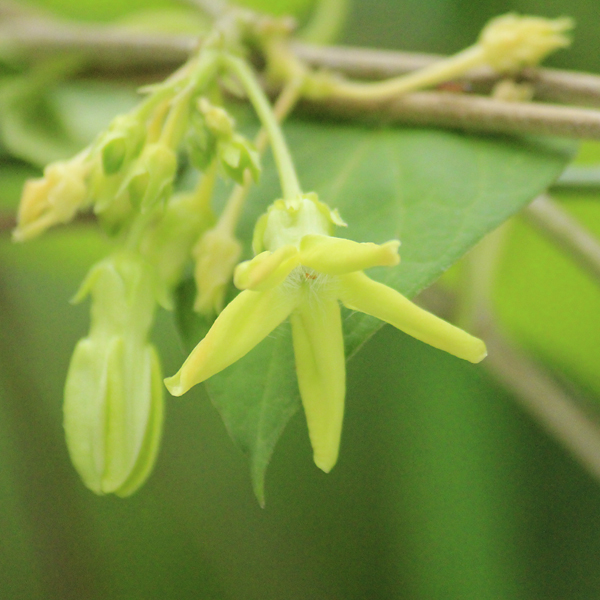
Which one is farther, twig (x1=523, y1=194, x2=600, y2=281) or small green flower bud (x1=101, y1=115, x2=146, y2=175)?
twig (x1=523, y1=194, x2=600, y2=281)

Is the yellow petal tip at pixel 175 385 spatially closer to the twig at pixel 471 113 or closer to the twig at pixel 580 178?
the twig at pixel 471 113

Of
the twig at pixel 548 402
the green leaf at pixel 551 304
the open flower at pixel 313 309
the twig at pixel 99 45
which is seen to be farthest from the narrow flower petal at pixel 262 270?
the green leaf at pixel 551 304

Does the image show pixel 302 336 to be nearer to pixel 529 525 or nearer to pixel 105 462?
pixel 105 462

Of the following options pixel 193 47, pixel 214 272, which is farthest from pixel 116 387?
pixel 193 47

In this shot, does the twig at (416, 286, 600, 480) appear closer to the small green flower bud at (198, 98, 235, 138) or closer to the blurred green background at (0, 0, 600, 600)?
the blurred green background at (0, 0, 600, 600)

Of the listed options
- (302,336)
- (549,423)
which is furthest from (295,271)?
(549,423)

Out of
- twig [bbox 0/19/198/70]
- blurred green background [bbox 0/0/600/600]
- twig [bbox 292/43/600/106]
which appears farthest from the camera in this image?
blurred green background [bbox 0/0/600/600]

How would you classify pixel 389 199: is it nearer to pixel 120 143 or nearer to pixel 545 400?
pixel 120 143

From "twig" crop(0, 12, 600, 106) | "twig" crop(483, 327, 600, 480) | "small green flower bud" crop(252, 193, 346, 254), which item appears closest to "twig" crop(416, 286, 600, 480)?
"twig" crop(483, 327, 600, 480)
